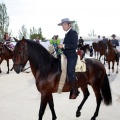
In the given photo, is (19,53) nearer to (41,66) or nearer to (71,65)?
(41,66)

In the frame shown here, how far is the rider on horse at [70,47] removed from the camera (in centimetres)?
475

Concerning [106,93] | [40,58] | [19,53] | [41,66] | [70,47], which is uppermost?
[70,47]

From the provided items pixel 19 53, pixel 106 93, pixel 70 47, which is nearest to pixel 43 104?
pixel 19 53

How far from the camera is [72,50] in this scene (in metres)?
4.88

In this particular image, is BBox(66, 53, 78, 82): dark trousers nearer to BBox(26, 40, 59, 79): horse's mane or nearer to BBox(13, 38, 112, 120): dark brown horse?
BBox(13, 38, 112, 120): dark brown horse

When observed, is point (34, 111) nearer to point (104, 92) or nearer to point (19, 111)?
point (19, 111)

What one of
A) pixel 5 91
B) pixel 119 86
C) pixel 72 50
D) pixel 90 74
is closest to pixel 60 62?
pixel 72 50

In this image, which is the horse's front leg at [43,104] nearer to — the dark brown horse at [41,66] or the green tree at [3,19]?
the dark brown horse at [41,66]

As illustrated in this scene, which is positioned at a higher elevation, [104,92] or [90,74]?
[90,74]

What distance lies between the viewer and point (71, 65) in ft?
15.9

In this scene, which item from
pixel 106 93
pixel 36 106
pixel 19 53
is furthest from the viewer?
pixel 36 106

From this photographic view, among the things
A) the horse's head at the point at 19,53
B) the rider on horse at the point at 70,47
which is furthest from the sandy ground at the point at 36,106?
the horse's head at the point at 19,53

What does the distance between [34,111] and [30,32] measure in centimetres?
6144

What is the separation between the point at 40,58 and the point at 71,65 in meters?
0.69
